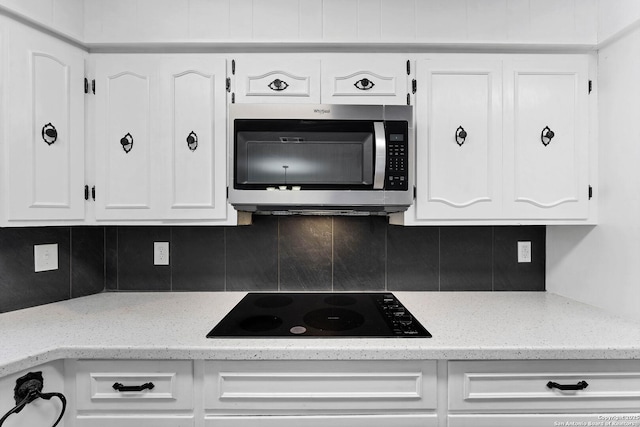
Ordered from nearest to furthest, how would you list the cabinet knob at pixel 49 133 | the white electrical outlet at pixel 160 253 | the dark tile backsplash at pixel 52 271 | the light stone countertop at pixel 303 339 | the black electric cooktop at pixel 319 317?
the light stone countertop at pixel 303 339 → the black electric cooktop at pixel 319 317 → the cabinet knob at pixel 49 133 → the dark tile backsplash at pixel 52 271 → the white electrical outlet at pixel 160 253

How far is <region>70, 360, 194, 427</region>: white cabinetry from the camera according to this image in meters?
1.14

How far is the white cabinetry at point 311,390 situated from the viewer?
114 centimetres

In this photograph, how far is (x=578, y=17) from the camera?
1495 mm

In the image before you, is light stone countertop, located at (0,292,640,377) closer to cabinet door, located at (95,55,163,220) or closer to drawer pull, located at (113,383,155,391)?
drawer pull, located at (113,383,155,391)

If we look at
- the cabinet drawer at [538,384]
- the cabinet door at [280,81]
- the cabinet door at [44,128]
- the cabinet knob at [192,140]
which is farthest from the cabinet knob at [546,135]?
the cabinet door at [44,128]

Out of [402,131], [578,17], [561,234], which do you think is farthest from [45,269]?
[578,17]

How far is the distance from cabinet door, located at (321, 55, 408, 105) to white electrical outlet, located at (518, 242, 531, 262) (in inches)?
40.3

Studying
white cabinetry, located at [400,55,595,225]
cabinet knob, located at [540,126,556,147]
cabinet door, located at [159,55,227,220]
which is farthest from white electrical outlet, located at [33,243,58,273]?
cabinet knob, located at [540,126,556,147]

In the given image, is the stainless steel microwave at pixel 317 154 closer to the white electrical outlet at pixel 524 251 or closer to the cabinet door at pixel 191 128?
the cabinet door at pixel 191 128

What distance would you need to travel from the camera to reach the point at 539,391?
116 centimetres

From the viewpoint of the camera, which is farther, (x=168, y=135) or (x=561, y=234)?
(x=561, y=234)

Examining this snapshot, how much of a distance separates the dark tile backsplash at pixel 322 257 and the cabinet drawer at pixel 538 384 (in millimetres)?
706

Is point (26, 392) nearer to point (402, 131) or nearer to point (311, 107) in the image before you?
point (311, 107)

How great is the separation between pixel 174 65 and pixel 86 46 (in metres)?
0.39
